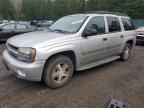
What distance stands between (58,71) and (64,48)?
56 centimetres

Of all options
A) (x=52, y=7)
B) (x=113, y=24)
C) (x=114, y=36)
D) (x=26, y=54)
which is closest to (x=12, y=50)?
(x=26, y=54)

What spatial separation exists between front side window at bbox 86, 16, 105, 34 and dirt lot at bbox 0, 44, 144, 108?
1280 millimetres

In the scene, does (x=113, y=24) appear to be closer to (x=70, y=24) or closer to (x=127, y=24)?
(x=127, y=24)

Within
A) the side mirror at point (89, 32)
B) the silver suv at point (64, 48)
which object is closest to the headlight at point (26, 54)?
the silver suv at point (64, 48)

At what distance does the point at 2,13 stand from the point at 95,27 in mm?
56377

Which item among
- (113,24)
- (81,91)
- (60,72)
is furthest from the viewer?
(113,24)

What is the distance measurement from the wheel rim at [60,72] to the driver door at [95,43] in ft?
1.87

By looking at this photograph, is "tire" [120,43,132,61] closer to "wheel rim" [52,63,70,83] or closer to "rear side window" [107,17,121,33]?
"rear side window" [107,17,121,33]

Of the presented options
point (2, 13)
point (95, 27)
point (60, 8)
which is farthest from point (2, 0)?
point (95, 27)

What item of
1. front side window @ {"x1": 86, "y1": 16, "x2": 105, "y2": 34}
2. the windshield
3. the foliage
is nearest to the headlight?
the windshield

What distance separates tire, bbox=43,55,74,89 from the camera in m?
4.43

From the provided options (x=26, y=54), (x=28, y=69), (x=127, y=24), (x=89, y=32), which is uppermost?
(x=127, y=24)

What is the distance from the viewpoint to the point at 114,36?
6.17 meters

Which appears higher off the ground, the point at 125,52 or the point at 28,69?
the point at 28,69
